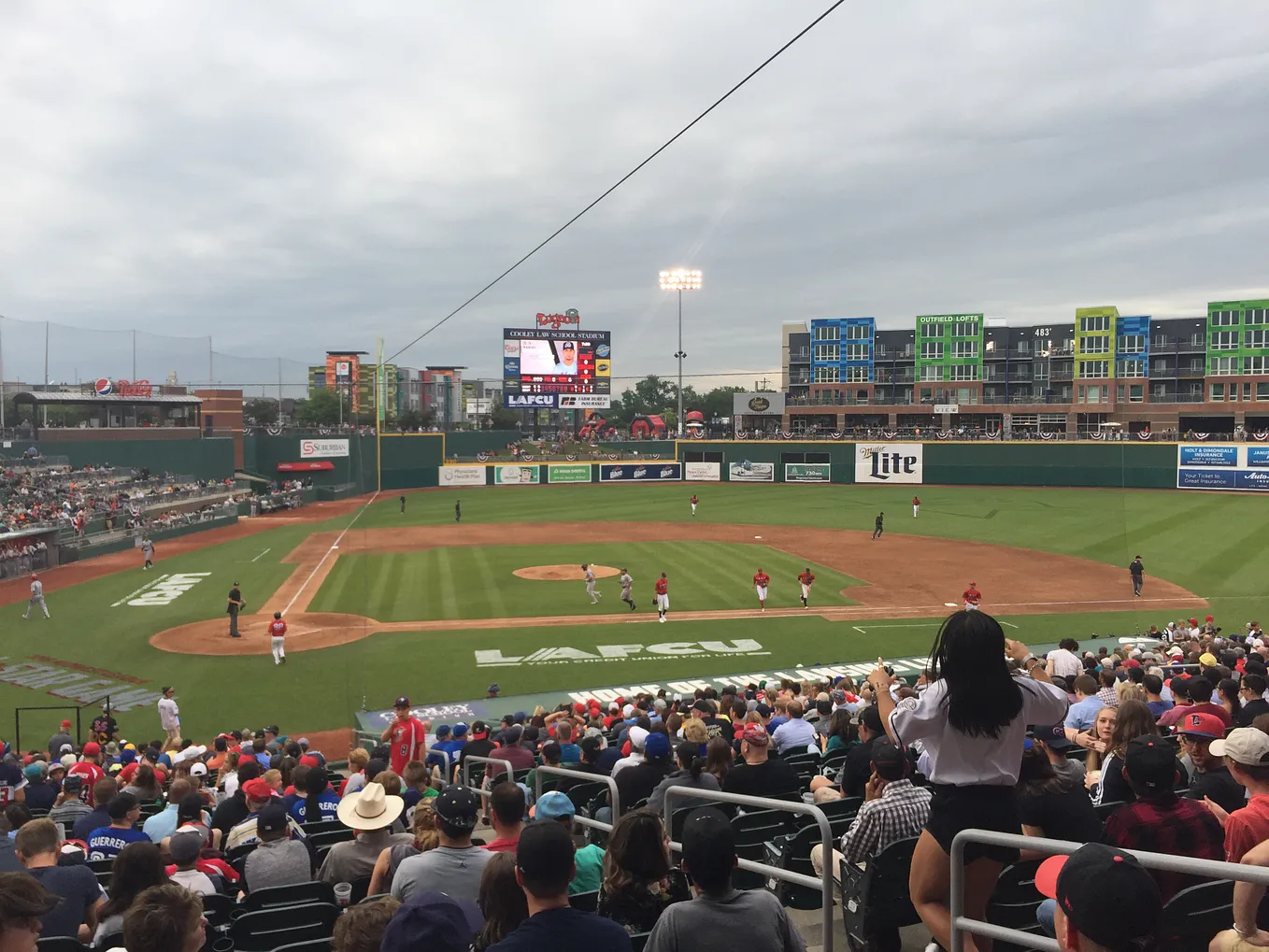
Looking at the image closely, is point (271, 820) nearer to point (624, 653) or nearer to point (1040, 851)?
point (1040, 851)

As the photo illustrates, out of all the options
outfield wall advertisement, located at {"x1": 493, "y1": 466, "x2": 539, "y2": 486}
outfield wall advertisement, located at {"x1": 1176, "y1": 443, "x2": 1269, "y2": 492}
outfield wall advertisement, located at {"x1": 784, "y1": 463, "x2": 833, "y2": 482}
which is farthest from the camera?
outfield wall advertisement, located at {"x1": 493, "y1": 466, "x2": 539, "y2": 486}

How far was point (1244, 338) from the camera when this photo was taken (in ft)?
261

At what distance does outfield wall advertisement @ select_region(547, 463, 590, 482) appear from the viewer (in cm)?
7194

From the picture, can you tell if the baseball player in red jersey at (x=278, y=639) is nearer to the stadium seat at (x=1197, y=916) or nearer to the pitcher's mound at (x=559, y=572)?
the pitcher's mound at (x=559, y=572)

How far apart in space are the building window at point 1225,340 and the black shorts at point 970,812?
9337cm

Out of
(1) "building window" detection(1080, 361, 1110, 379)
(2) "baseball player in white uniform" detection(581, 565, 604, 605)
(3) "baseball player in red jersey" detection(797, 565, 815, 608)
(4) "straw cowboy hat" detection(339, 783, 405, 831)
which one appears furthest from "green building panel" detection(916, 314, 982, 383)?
(4) "straw cowboy hat" detection(339, 783, 405, 831)

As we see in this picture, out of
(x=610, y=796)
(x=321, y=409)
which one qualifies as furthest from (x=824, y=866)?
(x=321, y=409)

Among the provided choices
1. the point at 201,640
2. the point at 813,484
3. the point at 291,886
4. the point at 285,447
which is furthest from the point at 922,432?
the point at 291,886

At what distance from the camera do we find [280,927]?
16.4ft

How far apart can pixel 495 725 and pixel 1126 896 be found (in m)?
15.2

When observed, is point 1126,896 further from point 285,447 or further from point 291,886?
point 285,447

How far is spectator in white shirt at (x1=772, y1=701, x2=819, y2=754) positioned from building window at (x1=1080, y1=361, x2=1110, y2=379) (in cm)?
8743

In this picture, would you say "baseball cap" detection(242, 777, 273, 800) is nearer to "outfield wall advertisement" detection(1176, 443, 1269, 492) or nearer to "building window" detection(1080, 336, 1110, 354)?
"outfield wall advertisement" detection(1176, 443, 1269, 492)

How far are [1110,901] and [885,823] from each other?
7.53 ft
